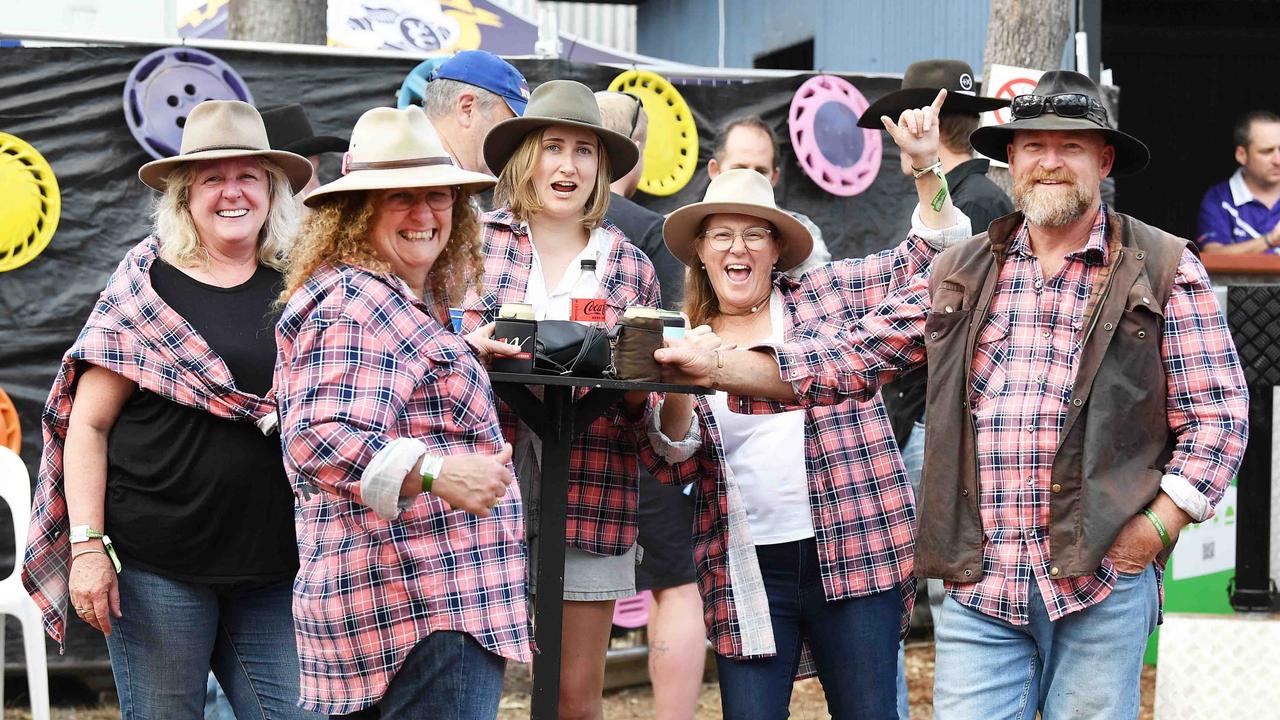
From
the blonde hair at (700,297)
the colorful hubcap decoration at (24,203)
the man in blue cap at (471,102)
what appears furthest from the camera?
the colorful hubcap decoration at (24,203)

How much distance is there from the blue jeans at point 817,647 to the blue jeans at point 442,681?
102 centimetres

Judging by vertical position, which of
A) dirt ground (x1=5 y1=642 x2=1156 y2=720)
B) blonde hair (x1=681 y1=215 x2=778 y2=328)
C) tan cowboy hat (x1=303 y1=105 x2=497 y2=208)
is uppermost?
tan cowboy hat (x1=303 y1=105 x2=497 y2=208)

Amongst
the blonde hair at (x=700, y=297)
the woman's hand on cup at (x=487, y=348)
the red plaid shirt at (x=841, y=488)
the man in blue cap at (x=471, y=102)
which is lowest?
the red plaid shirt at (x=841, y=488)

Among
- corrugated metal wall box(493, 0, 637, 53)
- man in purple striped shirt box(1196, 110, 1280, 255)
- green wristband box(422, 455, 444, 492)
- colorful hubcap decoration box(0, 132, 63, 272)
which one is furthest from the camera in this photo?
corrugated metal wall box(493, 0, 637, 53)

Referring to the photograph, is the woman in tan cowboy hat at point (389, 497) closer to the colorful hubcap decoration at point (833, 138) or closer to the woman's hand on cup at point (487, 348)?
the woman's hand on cup at point (487, 348)

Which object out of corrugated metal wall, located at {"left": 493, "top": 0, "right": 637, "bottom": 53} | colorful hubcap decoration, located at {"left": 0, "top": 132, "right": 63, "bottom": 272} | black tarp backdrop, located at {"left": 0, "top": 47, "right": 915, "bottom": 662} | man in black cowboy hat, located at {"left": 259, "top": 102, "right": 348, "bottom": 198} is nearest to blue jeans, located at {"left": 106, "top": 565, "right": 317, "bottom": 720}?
man in black cowboy hat, located at {"left": 259, "top": 102, "right": 348, "bottom": 198}

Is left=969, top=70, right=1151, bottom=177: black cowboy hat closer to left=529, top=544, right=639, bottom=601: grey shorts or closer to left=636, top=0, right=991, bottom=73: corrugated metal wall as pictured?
left=529, top=544, right=639, bottom=601: grey shorts

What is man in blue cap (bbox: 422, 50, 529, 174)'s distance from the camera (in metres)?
4.25

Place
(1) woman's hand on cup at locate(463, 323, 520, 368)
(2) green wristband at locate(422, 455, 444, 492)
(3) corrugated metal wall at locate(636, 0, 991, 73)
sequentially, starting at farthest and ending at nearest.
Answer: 1. (3) corrugated metal wall at locate(636, 0, 991, 73)
2. (1) woman's hand on cup at locate(463, 323, 520, 368)
3. (2) green wristband at locate(422, 455, 444, 492)

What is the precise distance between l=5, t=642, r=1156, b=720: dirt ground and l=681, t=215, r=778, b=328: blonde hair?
2.64 meters

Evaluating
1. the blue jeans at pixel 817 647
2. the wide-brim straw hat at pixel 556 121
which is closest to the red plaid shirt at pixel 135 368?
the wide-brim straw hat at pixel 556 121

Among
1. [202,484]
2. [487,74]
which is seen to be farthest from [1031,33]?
[202,484]

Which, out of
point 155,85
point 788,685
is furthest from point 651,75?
point 788,685

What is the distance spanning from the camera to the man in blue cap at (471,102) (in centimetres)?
425
